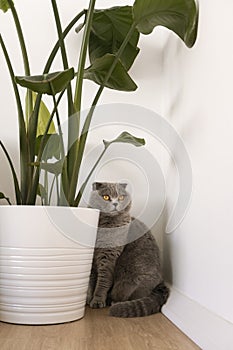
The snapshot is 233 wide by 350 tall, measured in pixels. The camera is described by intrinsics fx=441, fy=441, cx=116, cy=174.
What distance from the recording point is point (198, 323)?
0.99 metres

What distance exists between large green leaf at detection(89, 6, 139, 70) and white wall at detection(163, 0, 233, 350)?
0.63ft

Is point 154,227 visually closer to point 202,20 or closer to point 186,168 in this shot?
point 186,168

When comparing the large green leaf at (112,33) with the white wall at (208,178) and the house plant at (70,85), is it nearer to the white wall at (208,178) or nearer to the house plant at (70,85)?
the house plant at (70,85)

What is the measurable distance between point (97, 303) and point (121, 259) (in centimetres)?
16

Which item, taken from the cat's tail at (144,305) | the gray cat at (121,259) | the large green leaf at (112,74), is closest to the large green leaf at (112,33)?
the large green leaf at (112,74)

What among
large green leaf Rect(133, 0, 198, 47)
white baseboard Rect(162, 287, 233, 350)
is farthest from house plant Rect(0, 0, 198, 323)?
white baseboard Rect(162, 287, 233, 350)

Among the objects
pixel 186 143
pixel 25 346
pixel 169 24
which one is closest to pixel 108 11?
pixel 169 24

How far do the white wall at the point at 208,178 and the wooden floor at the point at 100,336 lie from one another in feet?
0.18

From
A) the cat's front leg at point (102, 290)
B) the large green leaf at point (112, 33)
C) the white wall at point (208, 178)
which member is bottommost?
the cat's front leg at point (102, 290)

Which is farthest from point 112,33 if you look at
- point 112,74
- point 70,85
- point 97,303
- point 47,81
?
point 97,303

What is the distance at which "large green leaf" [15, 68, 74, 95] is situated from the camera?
3.20 ft

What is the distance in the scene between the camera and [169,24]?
1160 millimetres

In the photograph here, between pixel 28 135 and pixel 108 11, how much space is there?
1.70 feet

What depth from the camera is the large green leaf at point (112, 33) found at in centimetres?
144
